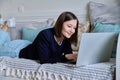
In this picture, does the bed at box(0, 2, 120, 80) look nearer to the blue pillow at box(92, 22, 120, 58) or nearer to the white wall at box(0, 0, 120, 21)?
the blue pillow at box(92, 22, 120, 58)

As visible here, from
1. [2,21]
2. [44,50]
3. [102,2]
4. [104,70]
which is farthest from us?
[2,21]

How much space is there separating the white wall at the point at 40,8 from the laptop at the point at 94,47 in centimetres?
97

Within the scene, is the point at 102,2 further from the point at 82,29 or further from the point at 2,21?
the point at 2,21

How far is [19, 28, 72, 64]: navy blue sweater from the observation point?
1730 millimetres

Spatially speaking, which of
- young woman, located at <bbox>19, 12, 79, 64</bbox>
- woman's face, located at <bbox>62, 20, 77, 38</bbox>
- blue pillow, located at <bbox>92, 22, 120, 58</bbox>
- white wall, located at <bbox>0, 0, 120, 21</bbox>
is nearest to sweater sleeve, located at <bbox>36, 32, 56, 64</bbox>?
young woman, located at <bbox>19, 12, 79, 64</bbox>

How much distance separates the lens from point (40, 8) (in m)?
2.78

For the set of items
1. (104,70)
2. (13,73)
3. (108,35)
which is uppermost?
(108,35)

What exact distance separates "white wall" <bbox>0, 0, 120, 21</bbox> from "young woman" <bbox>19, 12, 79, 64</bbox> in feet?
2.51

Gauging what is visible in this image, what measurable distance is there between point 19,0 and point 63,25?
1.29 meters

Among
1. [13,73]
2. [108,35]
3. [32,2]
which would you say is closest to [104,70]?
[108,35]

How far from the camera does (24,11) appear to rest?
2852mm

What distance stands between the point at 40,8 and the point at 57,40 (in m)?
1.03

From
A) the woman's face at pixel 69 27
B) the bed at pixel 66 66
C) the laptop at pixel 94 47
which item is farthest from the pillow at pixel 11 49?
the laptop at pixel 94 47

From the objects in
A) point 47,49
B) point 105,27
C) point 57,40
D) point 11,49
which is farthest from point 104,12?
point 11,49
